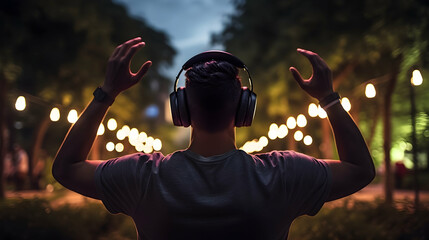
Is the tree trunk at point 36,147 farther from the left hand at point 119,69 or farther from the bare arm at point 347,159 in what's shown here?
the bare arm at point 347,159

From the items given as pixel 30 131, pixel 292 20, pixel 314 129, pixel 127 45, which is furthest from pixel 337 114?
pixel 30 131

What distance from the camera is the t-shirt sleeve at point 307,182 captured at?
154 centimetres

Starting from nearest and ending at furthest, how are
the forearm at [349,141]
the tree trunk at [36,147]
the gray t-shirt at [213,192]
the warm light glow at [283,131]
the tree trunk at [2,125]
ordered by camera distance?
the gray t-shirt at [213,192] < the forearm at [349,141] < the tree trunk at [2,125] < the warm light glow at [283,131] < the tree trunk at [36,147]

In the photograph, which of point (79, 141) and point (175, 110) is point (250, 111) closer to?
point (175, 110)

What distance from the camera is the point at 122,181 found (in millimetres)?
1542

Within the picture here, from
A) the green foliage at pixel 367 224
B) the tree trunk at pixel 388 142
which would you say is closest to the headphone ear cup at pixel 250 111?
the green foliage at pixel 367 224

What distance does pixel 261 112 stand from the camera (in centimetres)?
2666

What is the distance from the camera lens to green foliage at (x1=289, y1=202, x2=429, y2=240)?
23.3ft

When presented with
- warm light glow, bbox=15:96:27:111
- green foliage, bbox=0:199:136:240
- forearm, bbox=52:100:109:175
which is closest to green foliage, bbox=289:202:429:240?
green foliage, bbox=0:199:136:240

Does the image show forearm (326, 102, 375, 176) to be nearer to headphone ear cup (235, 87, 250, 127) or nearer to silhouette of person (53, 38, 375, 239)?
silhouette of person (53, 38, 375, 239)

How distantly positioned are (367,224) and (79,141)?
7.68 meters

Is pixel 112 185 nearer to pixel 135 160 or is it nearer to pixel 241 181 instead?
pixel 135 160

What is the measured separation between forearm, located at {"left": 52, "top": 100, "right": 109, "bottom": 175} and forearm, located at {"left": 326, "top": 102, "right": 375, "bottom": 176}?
89cm

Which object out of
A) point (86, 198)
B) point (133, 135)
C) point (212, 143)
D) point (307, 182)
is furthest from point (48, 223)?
point (133, 135)
